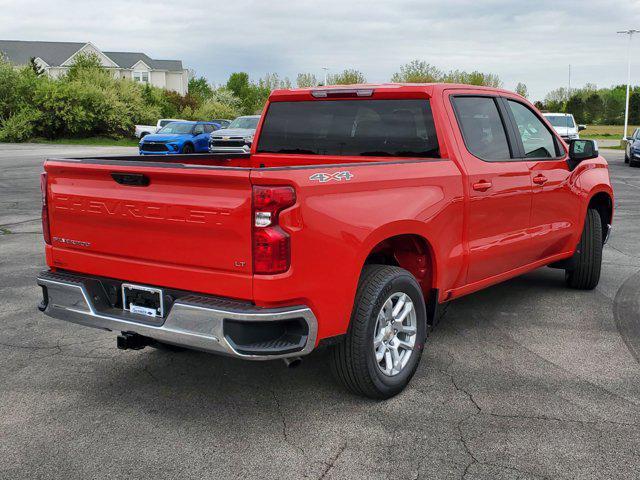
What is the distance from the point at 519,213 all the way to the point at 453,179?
1058 mm

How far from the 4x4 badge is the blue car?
24.9 metres

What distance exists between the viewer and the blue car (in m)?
28.7

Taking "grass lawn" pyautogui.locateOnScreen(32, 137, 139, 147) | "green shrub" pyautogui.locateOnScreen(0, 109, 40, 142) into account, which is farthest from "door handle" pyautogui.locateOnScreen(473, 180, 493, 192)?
"green shrub" pyautogui.locateOnScreen(0, 109, 40, 142)

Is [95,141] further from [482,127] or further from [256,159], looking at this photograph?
[482,127]

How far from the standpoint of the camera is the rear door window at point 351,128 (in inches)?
195

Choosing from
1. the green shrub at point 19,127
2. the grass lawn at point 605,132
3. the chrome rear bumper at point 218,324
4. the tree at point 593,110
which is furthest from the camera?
the tree at point 593,110

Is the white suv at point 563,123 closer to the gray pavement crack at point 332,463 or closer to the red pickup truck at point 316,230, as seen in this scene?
the red pickup truck at point 316,230

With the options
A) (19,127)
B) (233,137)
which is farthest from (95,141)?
(233,137)

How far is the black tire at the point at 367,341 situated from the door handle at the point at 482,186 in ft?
3.26

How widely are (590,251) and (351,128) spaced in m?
2.94

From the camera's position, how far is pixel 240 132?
87.2ft

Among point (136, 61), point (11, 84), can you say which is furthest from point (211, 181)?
point (136, 61)

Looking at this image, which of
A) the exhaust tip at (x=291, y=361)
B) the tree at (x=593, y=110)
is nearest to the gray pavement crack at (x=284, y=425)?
the exhaust tip at (x=291, y=361)

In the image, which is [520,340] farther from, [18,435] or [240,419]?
[18,435]
